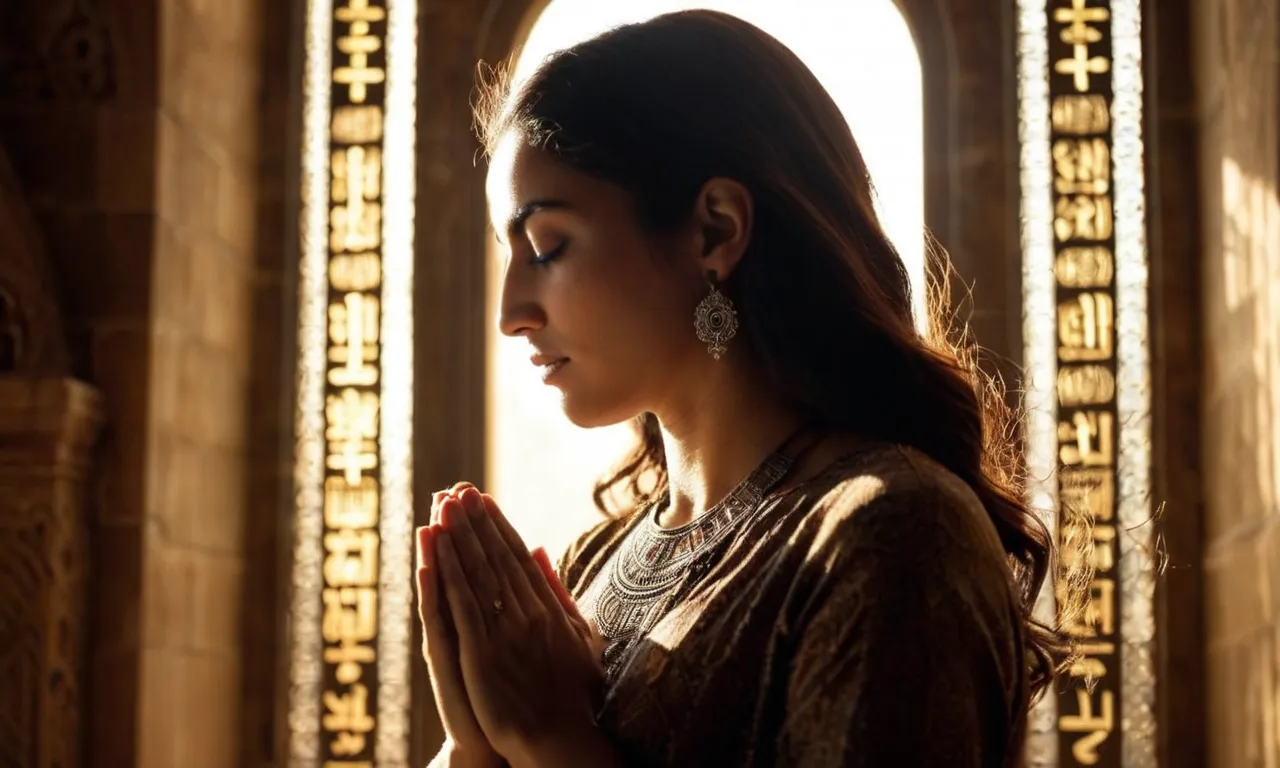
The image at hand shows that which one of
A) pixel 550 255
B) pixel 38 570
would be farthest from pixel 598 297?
pixel 38 570

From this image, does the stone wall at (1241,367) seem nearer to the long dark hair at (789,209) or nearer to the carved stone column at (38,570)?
the long dark hair at (789,209)

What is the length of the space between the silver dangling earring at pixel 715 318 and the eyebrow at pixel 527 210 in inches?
6.4

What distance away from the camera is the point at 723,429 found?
5.15ft

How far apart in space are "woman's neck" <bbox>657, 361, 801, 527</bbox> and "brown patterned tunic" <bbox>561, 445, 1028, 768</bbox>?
0.08 meters

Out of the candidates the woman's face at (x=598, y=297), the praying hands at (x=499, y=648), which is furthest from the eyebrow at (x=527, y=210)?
the praying hands at (x=499, y=648)

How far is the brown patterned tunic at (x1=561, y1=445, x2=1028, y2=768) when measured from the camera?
1227 mm

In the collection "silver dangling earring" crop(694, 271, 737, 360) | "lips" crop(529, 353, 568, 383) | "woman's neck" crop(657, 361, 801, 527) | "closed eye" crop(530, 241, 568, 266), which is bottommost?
"woman's neck" crop(657, 361, 801, 527)

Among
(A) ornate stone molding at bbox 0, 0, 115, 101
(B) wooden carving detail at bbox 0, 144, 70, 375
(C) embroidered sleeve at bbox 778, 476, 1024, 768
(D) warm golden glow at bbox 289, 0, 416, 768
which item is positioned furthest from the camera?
(D) warm golden glow at bbox 289, 0, 416, 768

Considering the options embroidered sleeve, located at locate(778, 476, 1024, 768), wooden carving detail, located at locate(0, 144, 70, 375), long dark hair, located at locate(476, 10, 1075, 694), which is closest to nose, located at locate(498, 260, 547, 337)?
long dark hair, located at locate(476, 10, 1075, 694)

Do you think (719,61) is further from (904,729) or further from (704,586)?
(904,729)

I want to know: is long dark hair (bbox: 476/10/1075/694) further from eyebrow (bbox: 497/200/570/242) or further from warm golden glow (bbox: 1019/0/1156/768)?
warm golden glow (bbox: 1019/0/1156/768)

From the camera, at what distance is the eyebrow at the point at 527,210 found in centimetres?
153

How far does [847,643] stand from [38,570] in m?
2.78

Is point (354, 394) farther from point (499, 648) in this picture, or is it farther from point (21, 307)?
point (499, 648)
